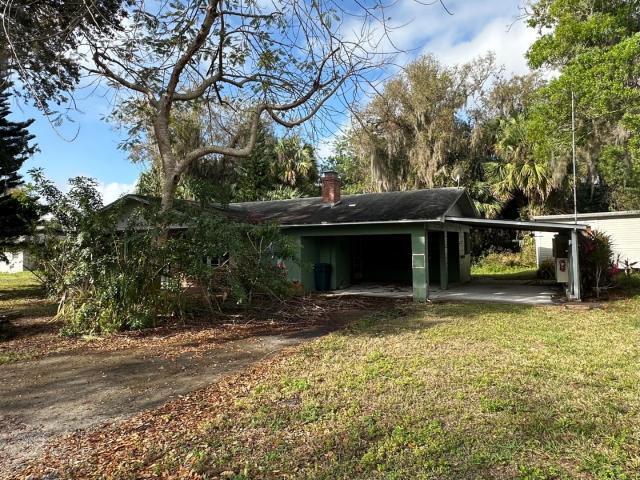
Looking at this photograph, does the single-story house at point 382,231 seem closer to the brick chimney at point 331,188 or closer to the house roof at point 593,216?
the brick chimney at point 331,188

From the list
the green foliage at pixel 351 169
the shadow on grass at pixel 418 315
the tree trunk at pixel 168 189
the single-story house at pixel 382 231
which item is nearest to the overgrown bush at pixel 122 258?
the tree trunk at pixel 168 189

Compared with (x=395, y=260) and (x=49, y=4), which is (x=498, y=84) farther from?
(x=49, y=4)

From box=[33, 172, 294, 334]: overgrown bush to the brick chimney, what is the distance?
7.31m

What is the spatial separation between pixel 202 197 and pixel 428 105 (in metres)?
17.0

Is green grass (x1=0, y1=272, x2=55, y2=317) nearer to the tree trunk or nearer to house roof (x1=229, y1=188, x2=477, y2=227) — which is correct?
the tree trunk

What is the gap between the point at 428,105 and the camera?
930 inches

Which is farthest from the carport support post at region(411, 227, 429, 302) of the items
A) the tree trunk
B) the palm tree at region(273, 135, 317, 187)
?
the palm tree at region(273, 135, 317, 187)

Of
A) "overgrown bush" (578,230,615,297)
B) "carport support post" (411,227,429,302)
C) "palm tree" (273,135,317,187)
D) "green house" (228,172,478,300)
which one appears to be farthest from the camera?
"palm tree" (273,135,317,187)

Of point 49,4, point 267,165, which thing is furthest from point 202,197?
point 267,165

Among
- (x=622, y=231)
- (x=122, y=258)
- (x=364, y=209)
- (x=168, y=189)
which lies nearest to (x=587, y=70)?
(x=622, y=231)

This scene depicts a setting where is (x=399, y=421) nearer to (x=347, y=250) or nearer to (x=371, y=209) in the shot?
(x=371, y=209)

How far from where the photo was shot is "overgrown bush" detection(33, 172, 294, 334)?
26.5ft

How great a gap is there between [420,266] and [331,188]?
17.9ft

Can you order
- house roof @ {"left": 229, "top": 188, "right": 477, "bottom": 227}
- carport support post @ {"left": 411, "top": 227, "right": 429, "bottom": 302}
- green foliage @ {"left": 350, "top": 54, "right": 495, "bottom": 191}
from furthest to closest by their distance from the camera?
green foliage @ {"left": 350, "top": 54, "right": 495, "bottom": 191} < house roof @ {"left": 229, "top": 188, "right": 477, "bottom": 227} < carport support post @ {"left": 411, "top": 227, "right": 429, "bottom": 302}
